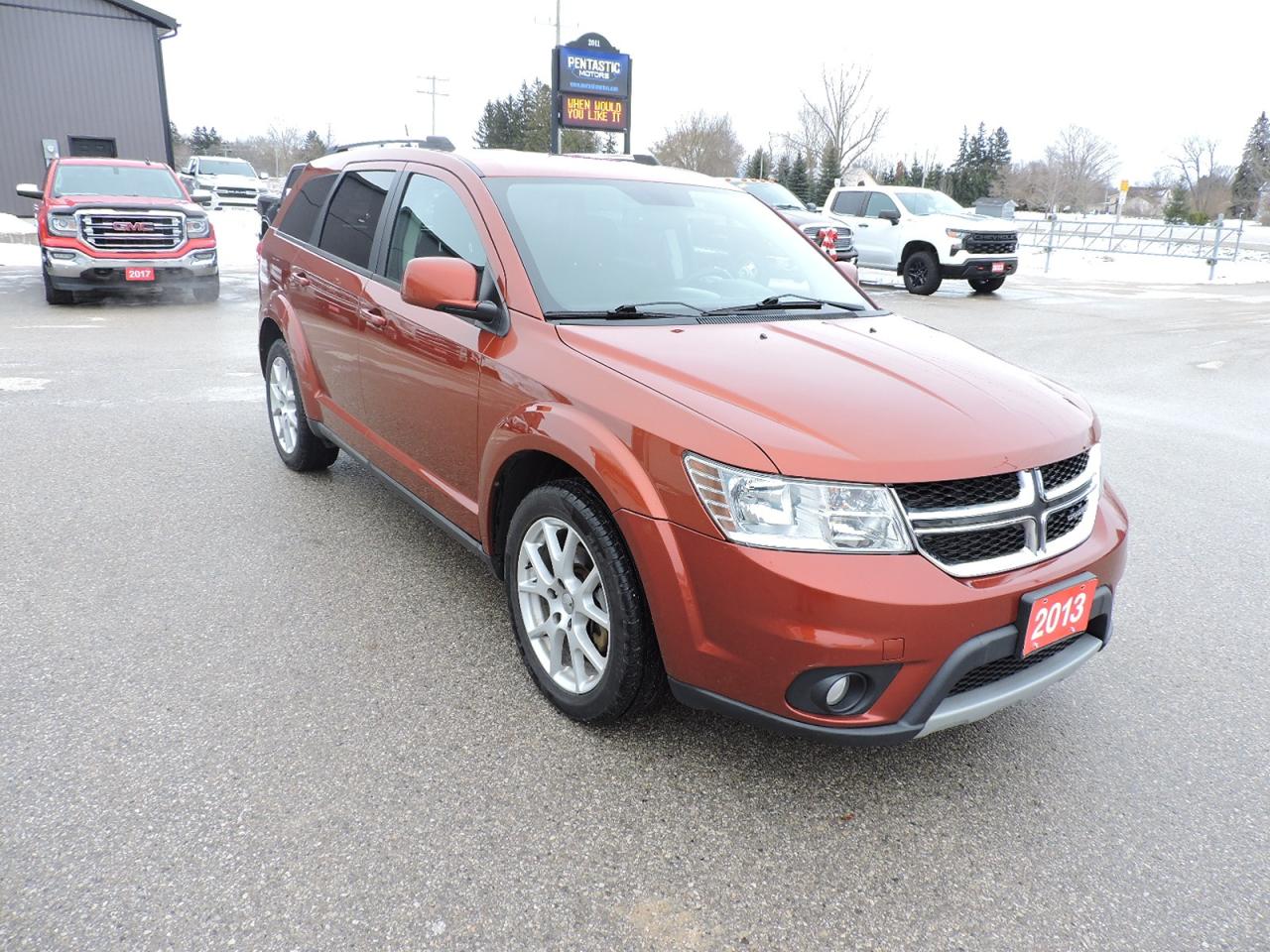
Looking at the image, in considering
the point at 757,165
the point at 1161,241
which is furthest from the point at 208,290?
the point at 757,165

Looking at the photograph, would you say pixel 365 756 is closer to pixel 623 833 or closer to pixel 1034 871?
pixel 623 833

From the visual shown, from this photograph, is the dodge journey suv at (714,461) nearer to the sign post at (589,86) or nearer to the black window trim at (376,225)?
the black window trim at (376,225)

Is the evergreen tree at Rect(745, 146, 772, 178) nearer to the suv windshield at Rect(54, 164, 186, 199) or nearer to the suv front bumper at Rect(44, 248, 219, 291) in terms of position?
the suv windshield at Rect(54, 164, 186, 199)

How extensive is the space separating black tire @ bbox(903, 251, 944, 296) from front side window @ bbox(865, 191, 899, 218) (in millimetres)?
1027

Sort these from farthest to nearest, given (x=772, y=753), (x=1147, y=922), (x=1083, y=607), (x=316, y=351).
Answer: (x=316, y=351) → (x=772, y=753) → (x=1083, y=607) → (x=1147, y=922)

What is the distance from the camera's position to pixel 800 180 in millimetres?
55219

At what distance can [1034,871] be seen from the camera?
7.70 ft

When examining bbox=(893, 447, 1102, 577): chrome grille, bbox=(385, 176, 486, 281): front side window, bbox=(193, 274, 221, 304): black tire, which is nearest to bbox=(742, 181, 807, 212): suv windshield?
bbox=(193, 274, 221, 304): black tire

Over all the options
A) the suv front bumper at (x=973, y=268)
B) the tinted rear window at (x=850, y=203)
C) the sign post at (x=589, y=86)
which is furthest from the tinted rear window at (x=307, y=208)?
the sign post at (x=589, y=86)

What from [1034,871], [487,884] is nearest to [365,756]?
[487,884]

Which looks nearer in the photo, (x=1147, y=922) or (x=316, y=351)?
(x=1147, y=922)

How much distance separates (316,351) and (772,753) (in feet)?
10.2

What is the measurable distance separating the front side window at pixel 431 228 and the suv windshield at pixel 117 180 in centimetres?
1050

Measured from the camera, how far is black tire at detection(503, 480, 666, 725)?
8.42ft
